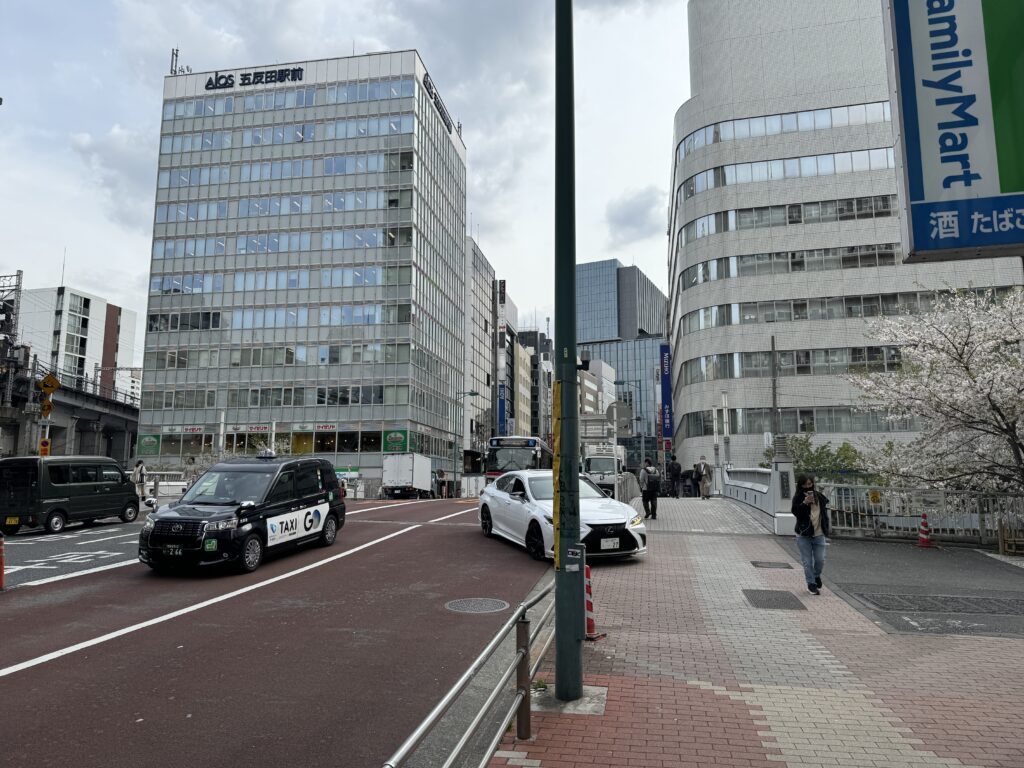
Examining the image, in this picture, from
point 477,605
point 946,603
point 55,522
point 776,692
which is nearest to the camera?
point 776,692

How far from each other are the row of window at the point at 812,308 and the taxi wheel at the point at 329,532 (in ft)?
136

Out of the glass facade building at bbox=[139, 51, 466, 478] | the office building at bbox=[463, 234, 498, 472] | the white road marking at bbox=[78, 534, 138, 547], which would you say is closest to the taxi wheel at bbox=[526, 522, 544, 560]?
the white road marking at bbox=[78, 534, 138, 547]

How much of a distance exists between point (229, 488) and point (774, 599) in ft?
30.5

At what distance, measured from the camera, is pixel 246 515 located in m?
11.0

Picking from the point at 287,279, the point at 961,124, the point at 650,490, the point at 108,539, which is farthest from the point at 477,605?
the point at 287,279

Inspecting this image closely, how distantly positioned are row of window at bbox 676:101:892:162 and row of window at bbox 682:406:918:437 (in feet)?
69.6

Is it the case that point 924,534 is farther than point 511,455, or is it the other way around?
point 511,455

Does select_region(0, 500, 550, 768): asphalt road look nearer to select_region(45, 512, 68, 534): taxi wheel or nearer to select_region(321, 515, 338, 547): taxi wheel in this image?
select_region(321, 515, 338, 547): taxi wheel

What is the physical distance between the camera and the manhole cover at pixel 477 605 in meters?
8.46

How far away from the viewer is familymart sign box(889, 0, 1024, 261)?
4207 mm

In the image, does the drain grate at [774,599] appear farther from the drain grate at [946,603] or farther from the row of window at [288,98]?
the row of window at [288,98]

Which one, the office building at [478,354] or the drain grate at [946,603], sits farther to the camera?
the office building at [478,354]

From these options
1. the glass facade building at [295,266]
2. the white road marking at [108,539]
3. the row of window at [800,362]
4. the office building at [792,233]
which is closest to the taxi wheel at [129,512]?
the white road marking at [108,539]

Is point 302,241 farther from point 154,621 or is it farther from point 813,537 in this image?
point 813,537
